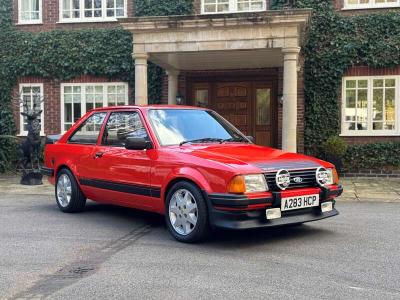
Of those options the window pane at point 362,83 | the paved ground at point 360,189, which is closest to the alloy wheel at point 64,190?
the paved ground at point 360,189

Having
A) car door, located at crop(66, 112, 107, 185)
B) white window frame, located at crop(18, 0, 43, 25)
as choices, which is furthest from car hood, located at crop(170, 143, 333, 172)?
white window frame, located at crop(18, 0, 43, 25)

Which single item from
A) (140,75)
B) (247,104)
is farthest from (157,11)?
(247,104)

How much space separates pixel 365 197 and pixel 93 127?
214 inches

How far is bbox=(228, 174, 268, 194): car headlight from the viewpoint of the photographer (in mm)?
5398

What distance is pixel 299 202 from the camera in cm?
573

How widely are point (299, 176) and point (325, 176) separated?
49 cm

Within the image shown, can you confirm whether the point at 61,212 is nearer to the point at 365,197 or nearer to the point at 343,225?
the point at 343,225

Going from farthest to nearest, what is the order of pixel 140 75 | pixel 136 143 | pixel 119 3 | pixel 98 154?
pixel 119 3
pixel 140 75
pixel 98 154
pixel 136 143

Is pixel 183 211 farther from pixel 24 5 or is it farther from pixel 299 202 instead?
pixel 24 5

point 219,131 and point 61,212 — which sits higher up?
point 219,131

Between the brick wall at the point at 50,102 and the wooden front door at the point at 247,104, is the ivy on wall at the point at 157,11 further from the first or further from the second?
the brick wall at the point at 50,102

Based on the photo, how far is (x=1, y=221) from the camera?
749 cm

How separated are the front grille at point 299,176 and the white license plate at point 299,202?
13 centimetres

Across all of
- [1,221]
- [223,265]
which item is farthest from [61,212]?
[223,265]
